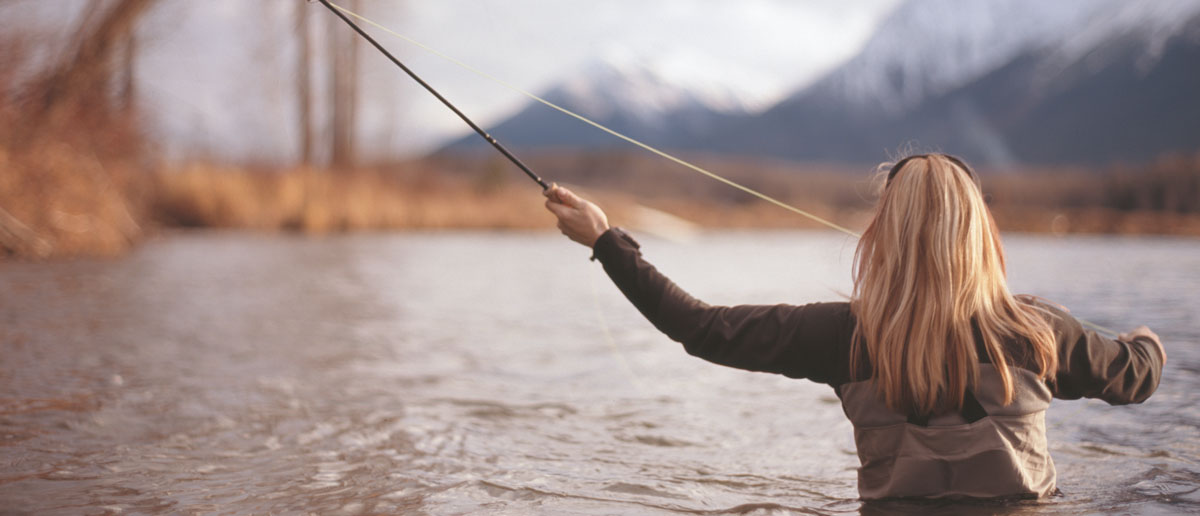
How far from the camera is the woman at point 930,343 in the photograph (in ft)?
7.17

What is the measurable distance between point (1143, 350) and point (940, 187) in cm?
72

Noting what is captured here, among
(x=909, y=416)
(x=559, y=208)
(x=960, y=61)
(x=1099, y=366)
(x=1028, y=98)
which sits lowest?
(x=909, y=416)

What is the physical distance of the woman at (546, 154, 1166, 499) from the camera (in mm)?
2186

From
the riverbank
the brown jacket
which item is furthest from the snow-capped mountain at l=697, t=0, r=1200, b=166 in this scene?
the brown jacket

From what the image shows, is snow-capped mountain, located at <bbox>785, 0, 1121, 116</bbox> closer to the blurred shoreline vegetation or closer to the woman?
the blurred shoreline vegetation

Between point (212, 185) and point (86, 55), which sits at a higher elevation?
point (86, 55)

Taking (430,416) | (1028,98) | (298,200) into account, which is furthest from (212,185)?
(1028,98)

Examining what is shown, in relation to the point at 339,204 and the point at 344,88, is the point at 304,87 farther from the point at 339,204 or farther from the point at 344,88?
the point at 339,204

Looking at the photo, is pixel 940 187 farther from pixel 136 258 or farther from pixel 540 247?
pixel 540 247

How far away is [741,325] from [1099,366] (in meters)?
0.87

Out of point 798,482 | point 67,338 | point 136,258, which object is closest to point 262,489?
point 798,482

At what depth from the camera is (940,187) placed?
87.0 inches

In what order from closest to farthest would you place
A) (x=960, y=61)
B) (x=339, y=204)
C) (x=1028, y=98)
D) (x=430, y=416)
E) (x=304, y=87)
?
(x=430, y=416)
(x=339, y=204)
(x=304, y=87)
(x=1028, y=98)
(x=960, y=61)

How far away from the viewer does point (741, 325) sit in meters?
2.28
